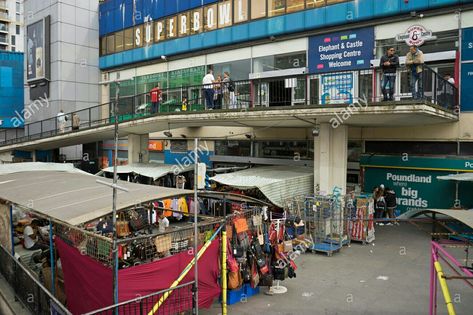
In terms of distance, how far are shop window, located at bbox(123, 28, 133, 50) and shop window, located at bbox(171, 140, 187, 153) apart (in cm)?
830

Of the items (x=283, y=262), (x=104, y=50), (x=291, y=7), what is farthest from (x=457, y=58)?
(x=104, y=50)

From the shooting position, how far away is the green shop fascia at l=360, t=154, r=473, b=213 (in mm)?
15977

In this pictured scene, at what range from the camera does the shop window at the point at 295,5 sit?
778 inches

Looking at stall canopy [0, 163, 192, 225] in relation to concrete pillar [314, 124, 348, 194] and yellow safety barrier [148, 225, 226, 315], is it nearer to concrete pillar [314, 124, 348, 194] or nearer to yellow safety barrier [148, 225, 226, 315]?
yellow safety barrier [148, 225, 226, 315]

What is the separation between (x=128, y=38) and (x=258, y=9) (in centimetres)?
1171

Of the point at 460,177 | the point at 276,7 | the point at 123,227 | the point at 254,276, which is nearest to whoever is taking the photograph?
the point at 254,276

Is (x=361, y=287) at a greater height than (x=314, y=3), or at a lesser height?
lesser

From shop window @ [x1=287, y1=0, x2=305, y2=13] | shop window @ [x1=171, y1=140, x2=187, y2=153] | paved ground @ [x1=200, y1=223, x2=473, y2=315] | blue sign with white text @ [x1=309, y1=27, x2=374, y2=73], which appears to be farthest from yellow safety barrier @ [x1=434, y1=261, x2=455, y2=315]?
shop window @ [x1=171, y1=140, x2=187, y2=153]

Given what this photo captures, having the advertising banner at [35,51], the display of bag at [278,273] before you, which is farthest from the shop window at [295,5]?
the advertising banner at [35,51]

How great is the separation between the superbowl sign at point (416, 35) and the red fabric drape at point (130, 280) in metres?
12.1

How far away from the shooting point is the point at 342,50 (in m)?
18.5

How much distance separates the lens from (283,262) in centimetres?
968

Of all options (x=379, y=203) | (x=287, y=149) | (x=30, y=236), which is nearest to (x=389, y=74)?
(x=379, y=203)

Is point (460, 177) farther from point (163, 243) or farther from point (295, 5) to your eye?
point (163, 243)
